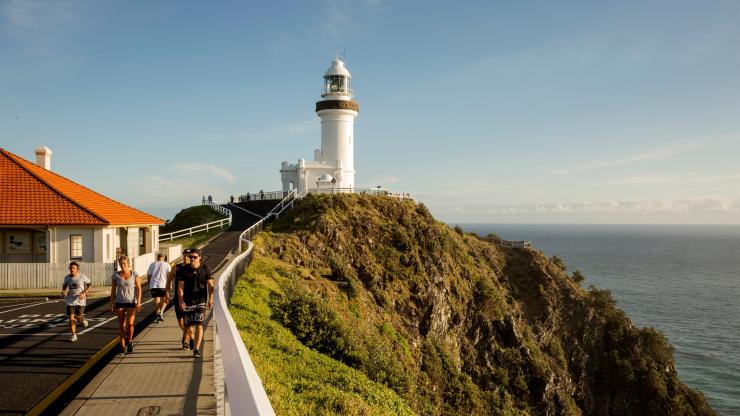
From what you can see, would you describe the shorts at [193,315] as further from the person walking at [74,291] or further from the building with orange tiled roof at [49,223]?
the building with orange tiled roof at [49,223]

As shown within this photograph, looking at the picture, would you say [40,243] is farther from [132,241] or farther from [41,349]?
[41,349]

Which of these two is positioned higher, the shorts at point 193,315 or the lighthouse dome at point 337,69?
the lighthouse dome at point 337,69

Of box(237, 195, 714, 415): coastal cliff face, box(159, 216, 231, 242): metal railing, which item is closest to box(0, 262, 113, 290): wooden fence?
box(237, 195, 714, 415): coastal cliff face

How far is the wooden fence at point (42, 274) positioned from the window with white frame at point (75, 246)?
5.91 ft

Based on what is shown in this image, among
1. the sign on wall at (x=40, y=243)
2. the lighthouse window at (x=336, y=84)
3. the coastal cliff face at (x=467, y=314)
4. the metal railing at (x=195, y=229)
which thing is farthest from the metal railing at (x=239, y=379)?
the lighthouse window at (x=336, y=84)

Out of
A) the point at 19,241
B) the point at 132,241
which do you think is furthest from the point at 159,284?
the point at 132,241

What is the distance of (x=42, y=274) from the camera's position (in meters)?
20.2

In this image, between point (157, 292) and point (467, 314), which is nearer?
point (157, 292)

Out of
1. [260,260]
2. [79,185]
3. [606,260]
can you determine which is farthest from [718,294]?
[79,185]

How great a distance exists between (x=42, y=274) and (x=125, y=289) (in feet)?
44.5

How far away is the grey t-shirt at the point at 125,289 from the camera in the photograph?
31.4 feet

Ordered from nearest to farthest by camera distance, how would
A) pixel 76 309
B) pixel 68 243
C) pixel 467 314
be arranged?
pixel 76 309 → pixel 68 243 → pixel 467 314

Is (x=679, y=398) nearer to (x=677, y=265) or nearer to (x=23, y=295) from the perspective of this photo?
(x=23, y=295)

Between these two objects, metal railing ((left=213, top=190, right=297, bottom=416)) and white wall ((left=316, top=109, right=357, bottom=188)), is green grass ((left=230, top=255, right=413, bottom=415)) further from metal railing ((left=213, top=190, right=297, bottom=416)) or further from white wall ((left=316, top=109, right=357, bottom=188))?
white wall ((left=316, top=109, right=357, bottom=188))
